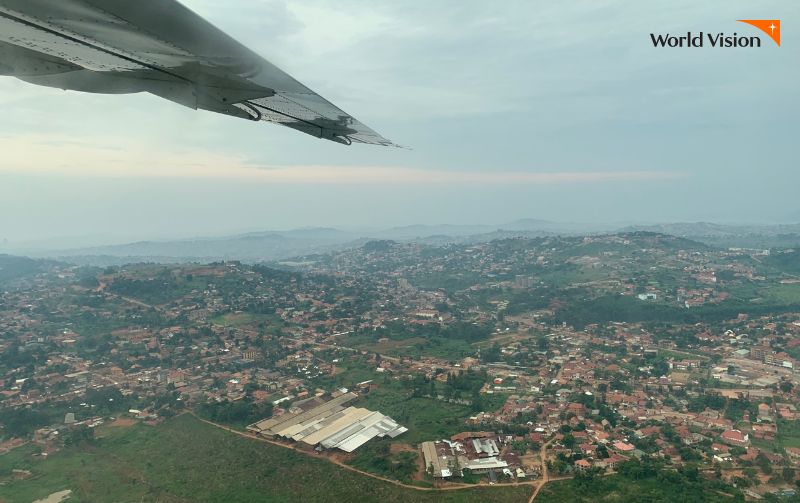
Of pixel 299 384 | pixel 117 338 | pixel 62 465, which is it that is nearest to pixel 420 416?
pixel 299 384

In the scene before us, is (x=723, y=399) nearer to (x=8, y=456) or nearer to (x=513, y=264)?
(x=8, y=456)

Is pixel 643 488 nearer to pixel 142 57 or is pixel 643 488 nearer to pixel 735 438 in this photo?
pixel 735 438

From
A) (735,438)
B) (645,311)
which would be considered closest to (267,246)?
(645,311)

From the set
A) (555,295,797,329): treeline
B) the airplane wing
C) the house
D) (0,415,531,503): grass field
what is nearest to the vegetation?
(0,415,531,503): grass field

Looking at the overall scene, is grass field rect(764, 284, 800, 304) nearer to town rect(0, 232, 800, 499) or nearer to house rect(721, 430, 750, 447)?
town rect(0, 232, 800, 499)

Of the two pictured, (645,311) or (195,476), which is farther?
(645,311)
